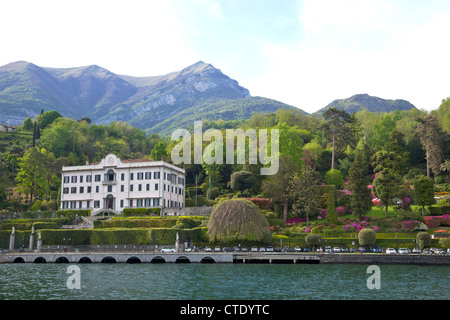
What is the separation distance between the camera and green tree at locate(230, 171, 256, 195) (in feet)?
306

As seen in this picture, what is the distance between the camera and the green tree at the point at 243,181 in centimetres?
9325

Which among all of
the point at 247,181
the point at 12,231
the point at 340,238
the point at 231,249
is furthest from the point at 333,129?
the point at 12,231

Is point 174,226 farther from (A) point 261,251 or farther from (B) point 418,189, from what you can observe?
(B) point 418,189

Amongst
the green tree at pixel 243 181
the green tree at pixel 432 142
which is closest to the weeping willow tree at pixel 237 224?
the green tree at pixel 243 181

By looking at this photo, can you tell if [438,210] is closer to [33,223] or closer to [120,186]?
[120,186]

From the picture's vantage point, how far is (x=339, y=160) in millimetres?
110938

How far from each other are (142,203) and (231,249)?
90.7 feet

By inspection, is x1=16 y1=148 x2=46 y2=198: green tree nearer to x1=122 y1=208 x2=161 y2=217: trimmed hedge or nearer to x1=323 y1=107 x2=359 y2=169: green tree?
x1=122 y1=208 x2=161 y2=217: trimmed hedge

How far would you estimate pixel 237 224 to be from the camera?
74.1 metres

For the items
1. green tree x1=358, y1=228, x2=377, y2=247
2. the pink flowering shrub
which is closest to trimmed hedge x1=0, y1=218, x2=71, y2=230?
green tree x1=358, y1=228, x2=377, y2=247

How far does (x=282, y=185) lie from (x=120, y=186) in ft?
109

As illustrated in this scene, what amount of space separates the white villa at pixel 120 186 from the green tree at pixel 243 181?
13.7 m

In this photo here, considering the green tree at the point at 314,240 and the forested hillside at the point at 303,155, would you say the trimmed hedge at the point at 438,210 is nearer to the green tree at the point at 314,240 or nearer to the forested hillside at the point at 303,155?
the forested hillside at the point at 303,155
